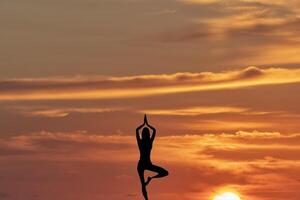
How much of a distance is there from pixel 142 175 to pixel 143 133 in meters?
3.33

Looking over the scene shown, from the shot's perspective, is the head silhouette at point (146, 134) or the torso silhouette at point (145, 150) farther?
the torso silhouette at point (145, 150)

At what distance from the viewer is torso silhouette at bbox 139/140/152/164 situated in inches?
1821

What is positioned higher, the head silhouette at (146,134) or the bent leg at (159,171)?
the head silhouette at (146,134)

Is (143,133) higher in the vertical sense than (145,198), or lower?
higher

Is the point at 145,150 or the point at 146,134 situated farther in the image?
the point at 145,150

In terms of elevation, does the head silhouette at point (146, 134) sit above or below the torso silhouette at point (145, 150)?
above

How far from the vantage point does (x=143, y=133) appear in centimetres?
4581

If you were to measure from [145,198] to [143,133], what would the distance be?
4373mm

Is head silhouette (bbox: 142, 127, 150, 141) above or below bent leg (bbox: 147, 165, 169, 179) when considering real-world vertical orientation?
above

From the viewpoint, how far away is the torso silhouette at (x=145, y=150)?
1821 inches

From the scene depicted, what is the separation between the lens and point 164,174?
46.9m

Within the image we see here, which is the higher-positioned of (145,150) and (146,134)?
(146,134)

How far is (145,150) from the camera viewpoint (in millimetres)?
46469

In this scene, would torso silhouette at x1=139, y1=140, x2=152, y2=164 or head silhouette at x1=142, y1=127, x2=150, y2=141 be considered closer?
head silhouette at x1=142, y1=127, x2=150, y2=141
